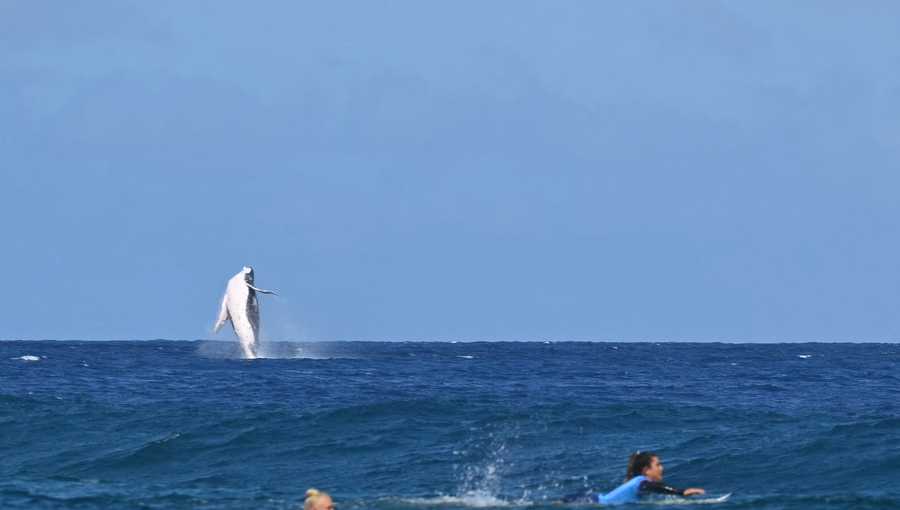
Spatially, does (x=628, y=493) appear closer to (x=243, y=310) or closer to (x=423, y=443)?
(x=423, y=443)

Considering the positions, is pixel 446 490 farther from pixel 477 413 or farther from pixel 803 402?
pixel 803 402

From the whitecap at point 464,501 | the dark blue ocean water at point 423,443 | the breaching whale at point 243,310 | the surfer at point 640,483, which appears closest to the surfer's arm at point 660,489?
the surfer at point 640,483

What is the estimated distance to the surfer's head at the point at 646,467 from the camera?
18750 mm

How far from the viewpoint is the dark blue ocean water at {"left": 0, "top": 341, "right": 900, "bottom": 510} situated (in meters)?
22.9

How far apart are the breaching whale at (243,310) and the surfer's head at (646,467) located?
1640 inches

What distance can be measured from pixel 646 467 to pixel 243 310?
43.9 meters

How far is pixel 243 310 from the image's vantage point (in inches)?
2413

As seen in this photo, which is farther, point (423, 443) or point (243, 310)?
point (243, 310)

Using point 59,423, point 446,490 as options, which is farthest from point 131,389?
point 446,490

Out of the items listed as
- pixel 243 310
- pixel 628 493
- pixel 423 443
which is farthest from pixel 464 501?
pixel 243 310

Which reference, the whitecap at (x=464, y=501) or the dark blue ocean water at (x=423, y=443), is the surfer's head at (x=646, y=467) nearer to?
the dark blue ocean water at (x=423, y=443)

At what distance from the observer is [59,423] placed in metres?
31.6

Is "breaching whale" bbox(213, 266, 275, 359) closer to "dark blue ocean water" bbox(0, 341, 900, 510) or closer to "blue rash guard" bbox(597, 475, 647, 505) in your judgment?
"dark blue ocean water" bbox(0, 341, 900, 510)

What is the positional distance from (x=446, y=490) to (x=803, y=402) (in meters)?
17.3
